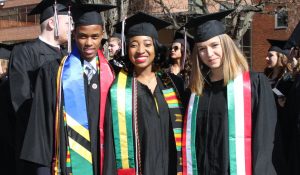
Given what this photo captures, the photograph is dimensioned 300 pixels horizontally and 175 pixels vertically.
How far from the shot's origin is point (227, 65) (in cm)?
359

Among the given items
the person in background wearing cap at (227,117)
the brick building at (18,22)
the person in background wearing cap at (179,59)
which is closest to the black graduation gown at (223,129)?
the person in background wearing cap at (227,117)

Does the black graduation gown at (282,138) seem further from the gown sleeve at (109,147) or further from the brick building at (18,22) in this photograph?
the brick building at (18,22)

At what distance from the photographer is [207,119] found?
3.60 meters

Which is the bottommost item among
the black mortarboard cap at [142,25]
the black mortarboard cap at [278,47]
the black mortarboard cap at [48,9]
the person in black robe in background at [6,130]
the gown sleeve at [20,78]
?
the person in black robe in background at [6,130]

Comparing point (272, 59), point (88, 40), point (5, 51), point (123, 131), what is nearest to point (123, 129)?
point (123, 131)

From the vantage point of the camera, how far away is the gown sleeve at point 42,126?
3617 millimetres

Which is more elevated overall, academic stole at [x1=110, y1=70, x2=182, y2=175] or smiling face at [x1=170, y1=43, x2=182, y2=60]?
smiling face at [x1=170, y1=43, x2=182, y2=60]

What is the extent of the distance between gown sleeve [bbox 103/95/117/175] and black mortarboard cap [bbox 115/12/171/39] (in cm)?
63

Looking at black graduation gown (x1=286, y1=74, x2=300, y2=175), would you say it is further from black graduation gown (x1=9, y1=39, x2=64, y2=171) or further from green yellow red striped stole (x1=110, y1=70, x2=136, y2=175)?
black graduation gown (x1=9, y1=39, x2=64, y2=171)

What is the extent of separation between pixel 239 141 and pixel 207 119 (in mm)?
285

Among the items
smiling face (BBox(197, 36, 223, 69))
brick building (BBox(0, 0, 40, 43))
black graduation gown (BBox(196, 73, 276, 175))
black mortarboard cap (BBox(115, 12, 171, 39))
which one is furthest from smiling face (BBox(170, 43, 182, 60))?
brick building (BBox(0, 0, 40, 43))

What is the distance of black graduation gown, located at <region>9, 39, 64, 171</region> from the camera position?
4273 millimetres

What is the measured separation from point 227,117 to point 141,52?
0.83m

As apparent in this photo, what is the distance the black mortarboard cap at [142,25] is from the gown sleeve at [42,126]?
2.44ft
